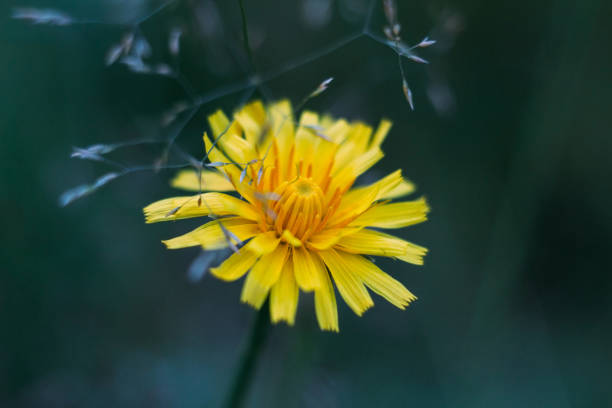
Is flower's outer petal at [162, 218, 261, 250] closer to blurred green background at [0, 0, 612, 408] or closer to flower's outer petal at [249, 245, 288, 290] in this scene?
flower's outer petal at [249, 245, 288, 290]

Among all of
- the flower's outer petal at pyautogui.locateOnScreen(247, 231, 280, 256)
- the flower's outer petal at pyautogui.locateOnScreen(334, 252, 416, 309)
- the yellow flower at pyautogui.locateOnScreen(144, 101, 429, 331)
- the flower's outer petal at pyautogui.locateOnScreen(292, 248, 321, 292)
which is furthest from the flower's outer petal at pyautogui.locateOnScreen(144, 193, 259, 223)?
the flower's outer petal at pyautogui.locateOnScreen(334, 252, 416, 309)

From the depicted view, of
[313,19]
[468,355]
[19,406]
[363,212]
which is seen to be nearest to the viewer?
[363,212]

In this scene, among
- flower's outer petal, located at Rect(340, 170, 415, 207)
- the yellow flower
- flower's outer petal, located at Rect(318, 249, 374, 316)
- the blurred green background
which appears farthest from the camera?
the blurred green background

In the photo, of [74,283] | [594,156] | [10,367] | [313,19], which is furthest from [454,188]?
[10,367]

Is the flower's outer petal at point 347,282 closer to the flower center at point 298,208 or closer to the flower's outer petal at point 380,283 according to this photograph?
the flower's outer petal at point 380,283

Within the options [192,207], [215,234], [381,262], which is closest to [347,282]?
[215,234]

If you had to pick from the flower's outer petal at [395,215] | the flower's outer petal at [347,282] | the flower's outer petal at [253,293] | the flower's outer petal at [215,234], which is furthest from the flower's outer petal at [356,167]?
the flower's outer petal at [253,293]

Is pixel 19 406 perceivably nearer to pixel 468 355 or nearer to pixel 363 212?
pixel 363 212

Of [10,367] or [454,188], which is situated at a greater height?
[454,188]
